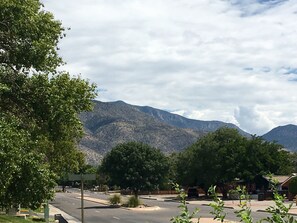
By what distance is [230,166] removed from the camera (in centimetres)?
7394

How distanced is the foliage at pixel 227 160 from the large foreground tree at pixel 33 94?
190ft

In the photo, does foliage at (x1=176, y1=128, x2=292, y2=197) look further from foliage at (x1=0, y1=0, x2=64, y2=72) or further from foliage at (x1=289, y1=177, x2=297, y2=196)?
foliage at (x1=0, y1=0, x2=64, y2=72)

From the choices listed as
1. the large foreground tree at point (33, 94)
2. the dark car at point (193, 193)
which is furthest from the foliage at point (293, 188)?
the large foreground tree at point (33, 94)

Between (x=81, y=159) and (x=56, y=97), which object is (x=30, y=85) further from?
(x=81, y=159)

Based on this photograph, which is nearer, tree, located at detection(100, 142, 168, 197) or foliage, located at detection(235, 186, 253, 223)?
foliage, located at detection(235, 186, 253, 223)

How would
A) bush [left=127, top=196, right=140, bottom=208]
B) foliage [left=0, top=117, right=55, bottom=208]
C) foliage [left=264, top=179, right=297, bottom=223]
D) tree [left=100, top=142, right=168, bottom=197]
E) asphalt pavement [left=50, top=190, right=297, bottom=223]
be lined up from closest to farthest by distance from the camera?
1. foliage [left=264, top=179, right=297, bottom=223]
2. foliage [left=0, top=117, right=55, bottom=208]
3. asphalt pavement [left=50, top=190, right=297, bottom=223]
4. bush [left=127, top=196, right=140, bottom=208]
5. tree [left=100, top=142, right=168, bottom=197]

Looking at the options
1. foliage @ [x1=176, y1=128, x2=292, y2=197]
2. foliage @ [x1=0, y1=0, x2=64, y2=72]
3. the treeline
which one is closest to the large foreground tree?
foliage @ [x1=0, y1=0, x2=64, y2=72]

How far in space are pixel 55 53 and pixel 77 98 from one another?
70.2 inches

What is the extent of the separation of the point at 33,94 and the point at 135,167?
1634 inches

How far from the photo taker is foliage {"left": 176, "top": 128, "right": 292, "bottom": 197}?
242ft

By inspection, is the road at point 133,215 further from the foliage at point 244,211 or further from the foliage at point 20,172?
the foliage at point 244,211

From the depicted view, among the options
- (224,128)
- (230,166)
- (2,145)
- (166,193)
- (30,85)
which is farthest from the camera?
(166,193)

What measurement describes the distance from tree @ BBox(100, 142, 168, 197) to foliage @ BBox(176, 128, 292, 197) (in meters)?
16.4

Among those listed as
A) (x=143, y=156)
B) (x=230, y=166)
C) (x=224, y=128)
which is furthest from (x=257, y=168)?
(x=143, y=156)
